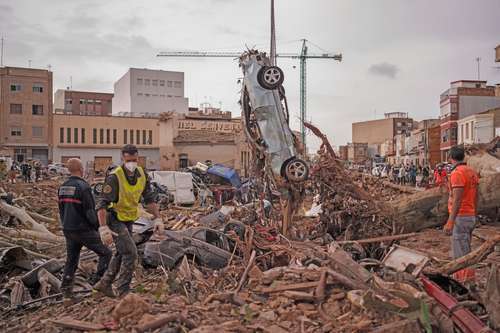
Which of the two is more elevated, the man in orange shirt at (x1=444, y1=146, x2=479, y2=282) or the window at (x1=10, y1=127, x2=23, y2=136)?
the window at (x1=10, y1=127, x2=23, y2=136)

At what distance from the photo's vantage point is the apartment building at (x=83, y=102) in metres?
74.4

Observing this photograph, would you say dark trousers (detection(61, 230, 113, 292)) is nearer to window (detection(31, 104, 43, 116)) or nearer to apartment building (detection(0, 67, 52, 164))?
apartment building (detection(0, 67, 52, 164))

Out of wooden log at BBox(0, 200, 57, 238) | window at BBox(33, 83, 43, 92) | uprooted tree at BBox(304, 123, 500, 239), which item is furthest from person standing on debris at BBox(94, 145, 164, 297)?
window at BBox(33, 83, 43, 92)

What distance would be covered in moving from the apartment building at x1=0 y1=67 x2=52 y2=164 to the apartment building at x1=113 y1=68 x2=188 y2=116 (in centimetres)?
1650

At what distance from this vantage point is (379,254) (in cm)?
827

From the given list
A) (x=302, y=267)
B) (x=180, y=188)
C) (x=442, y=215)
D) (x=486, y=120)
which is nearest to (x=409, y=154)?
(x=486, y=120)

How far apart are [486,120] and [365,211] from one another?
32608 millimetres

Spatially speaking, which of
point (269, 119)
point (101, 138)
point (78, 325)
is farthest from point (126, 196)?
point (101, 138)

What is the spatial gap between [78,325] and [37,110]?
55387 mm

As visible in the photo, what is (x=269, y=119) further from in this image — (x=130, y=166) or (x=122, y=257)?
(x=122, y=257)

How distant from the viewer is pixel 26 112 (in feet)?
177

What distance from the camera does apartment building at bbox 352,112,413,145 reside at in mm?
93875

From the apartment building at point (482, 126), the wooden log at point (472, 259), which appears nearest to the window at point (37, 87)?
the apartment building at point (482, 126)

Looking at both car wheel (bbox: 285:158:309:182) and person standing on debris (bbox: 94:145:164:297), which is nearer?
person standing on debris (bbox: 94:145:164:297)
